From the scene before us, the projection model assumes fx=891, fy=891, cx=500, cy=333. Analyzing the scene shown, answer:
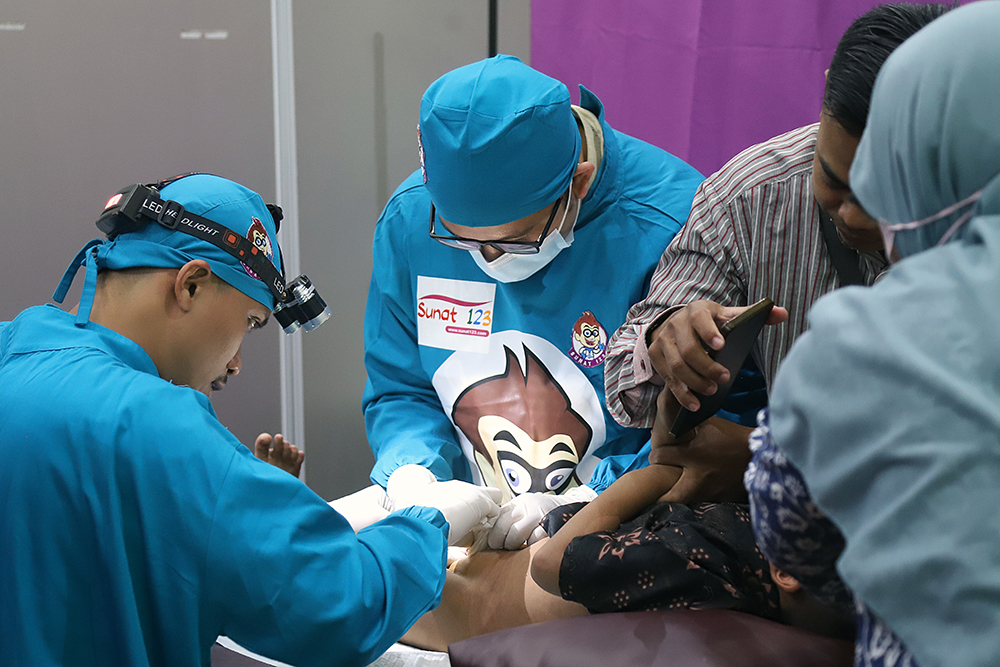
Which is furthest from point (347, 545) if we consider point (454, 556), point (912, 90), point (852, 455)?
point (912, 90)

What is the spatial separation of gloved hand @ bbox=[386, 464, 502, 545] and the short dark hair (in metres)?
0.96

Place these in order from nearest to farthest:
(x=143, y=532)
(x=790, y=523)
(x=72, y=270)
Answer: (x=790, y=523) < (x=143, y=532) < (x=72, y=270)

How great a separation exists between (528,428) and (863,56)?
1.08m

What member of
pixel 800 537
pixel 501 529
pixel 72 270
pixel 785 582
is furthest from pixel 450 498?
pixel 800 537

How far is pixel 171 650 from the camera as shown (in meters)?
1.29

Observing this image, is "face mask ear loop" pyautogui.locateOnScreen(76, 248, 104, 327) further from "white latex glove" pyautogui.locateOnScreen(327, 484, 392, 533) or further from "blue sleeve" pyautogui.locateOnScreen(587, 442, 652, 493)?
"blue sleeve" pyautogui.locateOnScreen(587, 442, 652, 493)

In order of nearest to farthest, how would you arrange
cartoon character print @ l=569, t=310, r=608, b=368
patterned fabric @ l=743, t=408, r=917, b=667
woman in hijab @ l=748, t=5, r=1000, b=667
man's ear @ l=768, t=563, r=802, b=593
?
woman in hijab @ l=748, t=5, r=1000, b=667 < patterned fabric @ l=743, t=408, r=917, b=667 < man's ear @ l=768, t=563, r=802, b=593 < cartoon character print @ l=569, t=310, r=608, b=368

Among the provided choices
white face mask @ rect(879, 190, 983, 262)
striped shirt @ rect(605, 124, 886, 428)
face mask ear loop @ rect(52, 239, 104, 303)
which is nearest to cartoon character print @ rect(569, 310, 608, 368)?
striped shirt @ rect(605, 124, 886, 428)

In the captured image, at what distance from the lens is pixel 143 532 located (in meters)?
1.22

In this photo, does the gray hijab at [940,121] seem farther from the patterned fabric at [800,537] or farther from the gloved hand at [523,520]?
the gloved hand at [523,520]

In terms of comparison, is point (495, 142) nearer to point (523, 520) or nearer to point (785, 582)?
point (523, 520)

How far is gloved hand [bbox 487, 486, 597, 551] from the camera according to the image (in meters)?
1.80

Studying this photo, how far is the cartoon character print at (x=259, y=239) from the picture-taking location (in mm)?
1499

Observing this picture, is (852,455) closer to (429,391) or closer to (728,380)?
(728,380)
